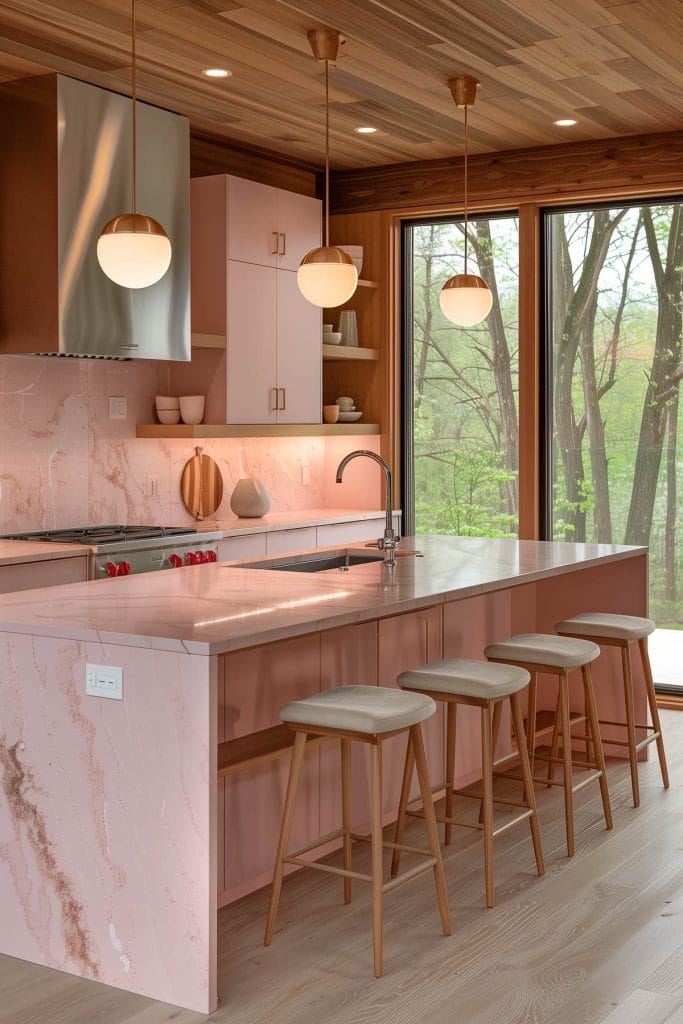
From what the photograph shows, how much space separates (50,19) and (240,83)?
1.01 metres

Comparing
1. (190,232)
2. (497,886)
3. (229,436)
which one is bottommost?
(497,886)

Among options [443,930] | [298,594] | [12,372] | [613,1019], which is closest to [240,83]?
[12,372]

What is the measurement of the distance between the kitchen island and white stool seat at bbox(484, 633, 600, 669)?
43 centimetres

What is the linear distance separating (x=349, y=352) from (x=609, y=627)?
2780mm

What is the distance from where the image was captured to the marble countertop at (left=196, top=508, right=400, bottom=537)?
5.74 meters

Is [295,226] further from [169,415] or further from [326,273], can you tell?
[326,273]

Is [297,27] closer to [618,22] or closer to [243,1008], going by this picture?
[618,22]

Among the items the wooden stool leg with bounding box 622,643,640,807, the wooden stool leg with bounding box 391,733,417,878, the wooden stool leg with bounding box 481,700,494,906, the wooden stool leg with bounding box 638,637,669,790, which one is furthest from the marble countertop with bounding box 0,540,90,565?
the wooden stool leg with bounding box 638,637,669,790

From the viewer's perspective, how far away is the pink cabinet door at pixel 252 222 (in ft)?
19.6

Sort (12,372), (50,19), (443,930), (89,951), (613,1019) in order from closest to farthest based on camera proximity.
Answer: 1. (613,1019)
2. (89,951)
3. (443,930)
4. (50,19)
5. (12,372)

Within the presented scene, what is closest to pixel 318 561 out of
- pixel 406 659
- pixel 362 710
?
pixel 406 659

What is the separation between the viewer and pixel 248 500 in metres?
6.15

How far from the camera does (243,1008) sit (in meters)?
2.84

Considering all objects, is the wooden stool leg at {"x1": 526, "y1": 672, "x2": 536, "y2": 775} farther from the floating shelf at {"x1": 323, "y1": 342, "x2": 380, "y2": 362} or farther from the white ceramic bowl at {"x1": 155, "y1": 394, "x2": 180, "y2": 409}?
the floating shelf at {"x1": 323, "y1": 342, "x2": 380, "y2": 362}
